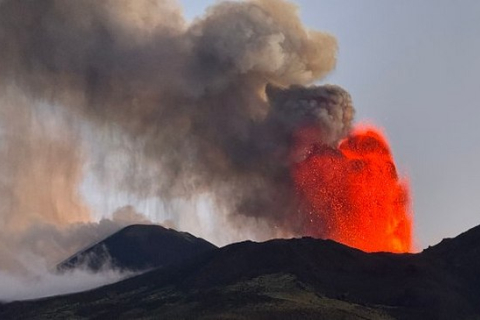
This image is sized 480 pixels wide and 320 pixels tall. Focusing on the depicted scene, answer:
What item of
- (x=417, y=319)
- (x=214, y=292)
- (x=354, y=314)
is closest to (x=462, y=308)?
(x=417, y=319)

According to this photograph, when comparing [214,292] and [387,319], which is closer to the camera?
Answer: [387,319]

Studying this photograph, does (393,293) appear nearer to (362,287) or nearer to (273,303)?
(362,287)

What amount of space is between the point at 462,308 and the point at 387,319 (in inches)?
799

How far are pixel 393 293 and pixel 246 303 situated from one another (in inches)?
1379

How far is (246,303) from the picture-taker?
7224 inches

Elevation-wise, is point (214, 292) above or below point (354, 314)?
above

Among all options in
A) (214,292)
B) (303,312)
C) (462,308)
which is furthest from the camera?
(214,292)

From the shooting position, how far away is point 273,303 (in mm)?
181875

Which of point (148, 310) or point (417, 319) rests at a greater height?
point (148, 310)

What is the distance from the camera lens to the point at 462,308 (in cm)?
18612

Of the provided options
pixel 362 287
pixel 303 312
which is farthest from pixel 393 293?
pixel 303 312

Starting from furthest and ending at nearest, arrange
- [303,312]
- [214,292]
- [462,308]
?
[214,292] < [462,308] < [303,312]

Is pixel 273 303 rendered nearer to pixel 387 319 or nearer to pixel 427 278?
pixel 387 319

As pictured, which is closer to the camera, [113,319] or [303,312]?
[303,312]
